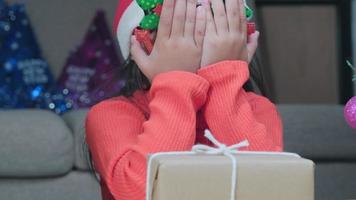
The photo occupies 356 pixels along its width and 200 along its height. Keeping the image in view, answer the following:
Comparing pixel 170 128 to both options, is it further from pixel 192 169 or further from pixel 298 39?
pixel 298 39

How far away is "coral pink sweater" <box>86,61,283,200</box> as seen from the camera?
1.02 meters

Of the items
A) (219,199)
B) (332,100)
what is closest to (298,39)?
(332,100)

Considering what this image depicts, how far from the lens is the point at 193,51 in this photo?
1.11m

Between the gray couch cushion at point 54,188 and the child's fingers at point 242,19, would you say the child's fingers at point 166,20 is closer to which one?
the child's fingers at point 242,19

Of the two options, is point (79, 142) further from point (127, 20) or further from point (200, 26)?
point (200, 26)

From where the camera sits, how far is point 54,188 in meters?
1.87

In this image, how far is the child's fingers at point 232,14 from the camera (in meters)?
1.13

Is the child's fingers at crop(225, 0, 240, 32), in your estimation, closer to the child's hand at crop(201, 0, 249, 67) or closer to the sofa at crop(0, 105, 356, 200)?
the child's hand at crop(201, 0, 249, 67)

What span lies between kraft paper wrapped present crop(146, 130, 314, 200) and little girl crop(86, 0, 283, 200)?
0.76 feet

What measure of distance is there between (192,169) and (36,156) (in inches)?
42.7

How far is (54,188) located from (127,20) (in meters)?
0.76

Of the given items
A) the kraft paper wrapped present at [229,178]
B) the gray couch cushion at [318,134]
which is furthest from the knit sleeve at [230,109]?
the gray couch cushion at [318,134]

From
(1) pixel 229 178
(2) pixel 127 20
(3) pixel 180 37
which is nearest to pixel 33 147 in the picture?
(2) pixel 127 20

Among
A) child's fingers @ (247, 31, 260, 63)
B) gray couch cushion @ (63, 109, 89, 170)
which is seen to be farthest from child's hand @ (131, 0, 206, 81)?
gray couch cushion @ (63, 109, 89, 170)
